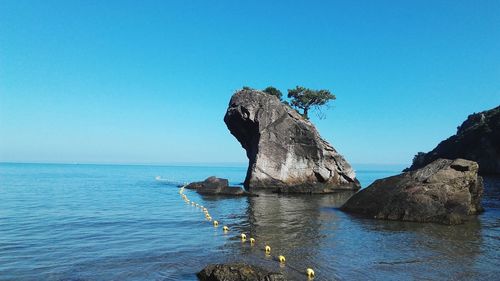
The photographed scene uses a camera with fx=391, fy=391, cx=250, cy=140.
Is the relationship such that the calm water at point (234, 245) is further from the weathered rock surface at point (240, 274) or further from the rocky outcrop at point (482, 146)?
the rocky outcrop at point (482, 146)

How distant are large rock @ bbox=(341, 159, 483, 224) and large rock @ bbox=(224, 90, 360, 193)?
26412 mm

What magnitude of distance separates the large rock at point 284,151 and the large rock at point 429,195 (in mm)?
26412

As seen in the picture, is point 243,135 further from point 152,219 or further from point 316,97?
point 152,219

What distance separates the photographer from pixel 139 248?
1786 cm

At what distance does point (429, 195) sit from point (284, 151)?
32074 millimetres

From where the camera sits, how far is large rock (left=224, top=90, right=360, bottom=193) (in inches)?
2259

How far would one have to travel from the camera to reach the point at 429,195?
1061 inches

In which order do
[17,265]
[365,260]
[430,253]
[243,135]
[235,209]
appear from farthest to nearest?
Result: [243,135]
[235,209]
[430,253]
[365,260]
[17,265]

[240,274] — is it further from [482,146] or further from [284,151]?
[482,146]

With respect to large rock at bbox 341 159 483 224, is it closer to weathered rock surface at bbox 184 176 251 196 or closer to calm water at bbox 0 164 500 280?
calm water at bbox 0 164 500 280

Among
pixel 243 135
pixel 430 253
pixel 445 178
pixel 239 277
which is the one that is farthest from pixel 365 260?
pixel 243 135

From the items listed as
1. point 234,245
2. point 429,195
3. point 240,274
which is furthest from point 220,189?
point 240,274

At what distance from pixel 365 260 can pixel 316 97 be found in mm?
59202

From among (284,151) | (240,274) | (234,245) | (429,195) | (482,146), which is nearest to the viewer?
(240,274)
